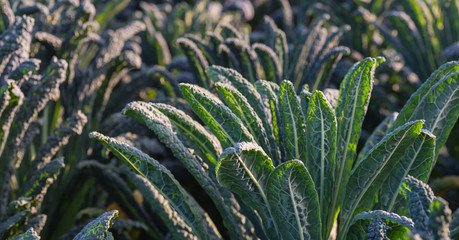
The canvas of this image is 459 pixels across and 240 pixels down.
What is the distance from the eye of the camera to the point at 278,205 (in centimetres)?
91

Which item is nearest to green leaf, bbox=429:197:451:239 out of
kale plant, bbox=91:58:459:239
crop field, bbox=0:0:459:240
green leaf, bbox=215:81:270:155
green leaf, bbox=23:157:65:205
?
crop field, bbox=0:0:459:240

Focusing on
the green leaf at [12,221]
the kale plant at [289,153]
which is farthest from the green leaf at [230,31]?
the green leaf at [12,221]

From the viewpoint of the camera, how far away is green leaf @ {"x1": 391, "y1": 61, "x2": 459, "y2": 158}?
3.14 ft

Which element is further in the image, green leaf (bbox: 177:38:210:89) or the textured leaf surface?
green leaf (bbox: 177:38:210:89)

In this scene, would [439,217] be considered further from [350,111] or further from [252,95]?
[252,95]

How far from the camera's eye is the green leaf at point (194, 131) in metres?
0.98

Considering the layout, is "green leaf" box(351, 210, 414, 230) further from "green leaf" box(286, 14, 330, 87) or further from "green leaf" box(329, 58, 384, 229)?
"green leaf" box(286, 14, 330, 87)

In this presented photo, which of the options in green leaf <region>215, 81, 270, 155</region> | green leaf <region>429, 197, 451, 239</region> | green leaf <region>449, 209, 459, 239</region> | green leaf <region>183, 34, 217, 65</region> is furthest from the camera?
green leaf <region>183, 34, 217, 65</region>

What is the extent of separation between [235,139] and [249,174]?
0.35ft

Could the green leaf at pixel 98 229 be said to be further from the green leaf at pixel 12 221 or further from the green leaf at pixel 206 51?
the green leaf at pixel 206 51

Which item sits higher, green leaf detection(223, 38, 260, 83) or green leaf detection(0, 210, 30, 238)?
green leaf detection(223, 38, 260, 83)

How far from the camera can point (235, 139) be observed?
0.95 metres

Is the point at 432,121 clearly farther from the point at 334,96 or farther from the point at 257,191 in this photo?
the point at 257,191

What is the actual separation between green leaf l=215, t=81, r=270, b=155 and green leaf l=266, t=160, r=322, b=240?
0.49 ft
